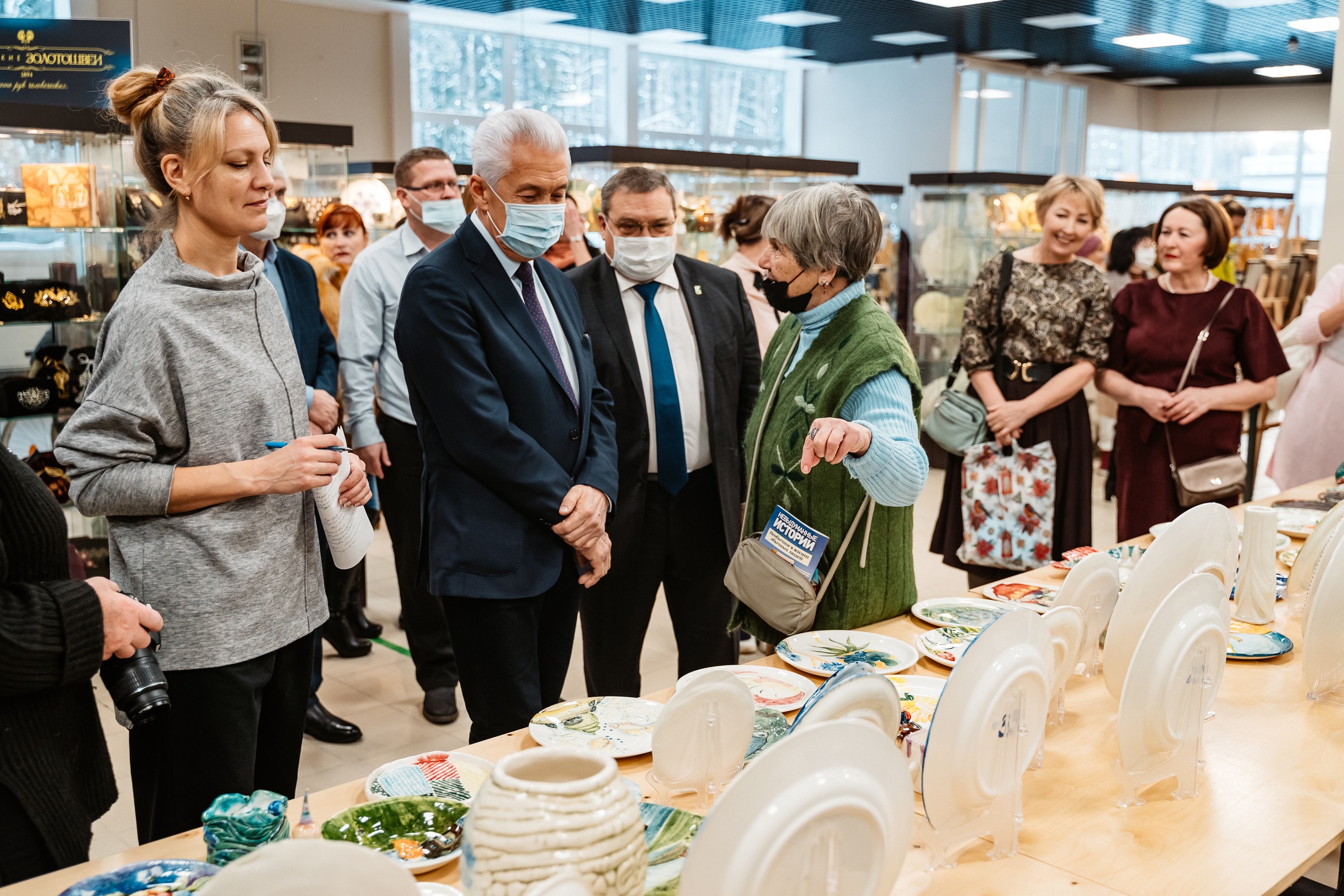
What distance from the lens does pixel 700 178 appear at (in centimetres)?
702

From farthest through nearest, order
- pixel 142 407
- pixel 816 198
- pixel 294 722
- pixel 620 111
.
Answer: pixel 620 111 → pixel 816 198 → pixel 294 722 → pixel 142 407

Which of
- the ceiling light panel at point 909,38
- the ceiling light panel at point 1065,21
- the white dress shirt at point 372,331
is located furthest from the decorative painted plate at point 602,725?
the ceiling light panel at point 909,38

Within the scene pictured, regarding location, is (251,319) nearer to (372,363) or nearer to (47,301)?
(372,363)

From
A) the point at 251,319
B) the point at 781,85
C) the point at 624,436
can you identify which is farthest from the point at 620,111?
the point at 251,319

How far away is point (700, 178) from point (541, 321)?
496cm

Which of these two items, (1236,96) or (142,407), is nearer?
(142,407)

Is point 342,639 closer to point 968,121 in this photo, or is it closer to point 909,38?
point 909,38

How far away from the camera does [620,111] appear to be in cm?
1199

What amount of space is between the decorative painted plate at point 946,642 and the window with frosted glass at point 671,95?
10.9 metres

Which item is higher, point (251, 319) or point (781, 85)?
point (781, 85)

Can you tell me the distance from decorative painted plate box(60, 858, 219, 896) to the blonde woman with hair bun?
1.91ft

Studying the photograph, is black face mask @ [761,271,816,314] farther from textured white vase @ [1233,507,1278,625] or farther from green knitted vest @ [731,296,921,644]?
textured white vase @ [1233,507,1278,625]

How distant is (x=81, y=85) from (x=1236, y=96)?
14.8 metres

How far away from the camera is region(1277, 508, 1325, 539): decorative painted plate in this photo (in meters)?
2.95
